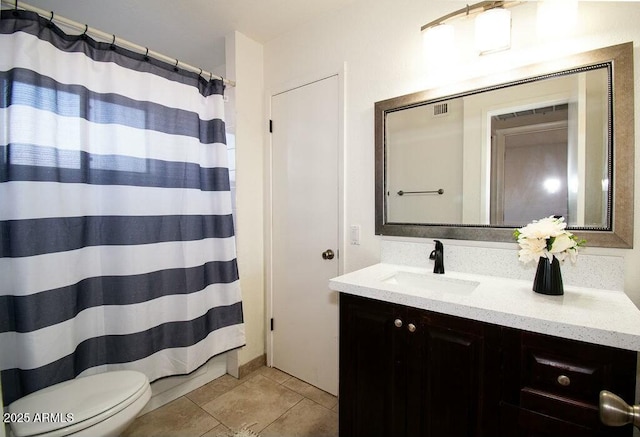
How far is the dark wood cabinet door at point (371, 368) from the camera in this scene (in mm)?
1226

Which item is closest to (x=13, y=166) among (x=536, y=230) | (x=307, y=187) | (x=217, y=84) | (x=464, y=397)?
(x=217, y=84)

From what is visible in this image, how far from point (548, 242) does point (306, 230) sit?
1390 mm

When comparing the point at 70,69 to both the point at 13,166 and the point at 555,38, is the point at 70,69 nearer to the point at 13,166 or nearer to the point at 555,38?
the point at 13,166

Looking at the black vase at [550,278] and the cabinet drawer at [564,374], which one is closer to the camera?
the cabinet drawer at [564,374]

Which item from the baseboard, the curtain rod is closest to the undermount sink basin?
the baseboard

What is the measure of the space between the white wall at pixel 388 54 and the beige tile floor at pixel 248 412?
0.91 m

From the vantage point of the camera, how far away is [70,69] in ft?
4.78

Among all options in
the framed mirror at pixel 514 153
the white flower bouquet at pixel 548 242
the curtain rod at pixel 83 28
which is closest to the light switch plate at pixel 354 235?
the framed mirror at pixel 514 153

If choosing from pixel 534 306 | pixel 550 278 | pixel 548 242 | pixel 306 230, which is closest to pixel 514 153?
pixel 548 242

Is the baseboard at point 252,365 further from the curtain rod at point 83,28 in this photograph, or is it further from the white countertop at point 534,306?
the curtain rod at point 83,28

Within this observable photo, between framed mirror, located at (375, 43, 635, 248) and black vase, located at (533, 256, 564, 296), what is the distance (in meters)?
0.22

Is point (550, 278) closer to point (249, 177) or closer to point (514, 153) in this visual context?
point (514, 153)

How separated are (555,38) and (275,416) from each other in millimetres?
2428

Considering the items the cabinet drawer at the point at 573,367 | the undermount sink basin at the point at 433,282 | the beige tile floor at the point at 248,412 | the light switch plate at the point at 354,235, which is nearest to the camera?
the cabinet drawer at the point at 573,367
